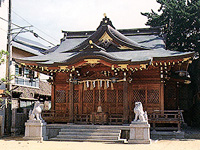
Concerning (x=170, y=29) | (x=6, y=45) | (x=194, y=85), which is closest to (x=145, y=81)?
(x=194, y=85)

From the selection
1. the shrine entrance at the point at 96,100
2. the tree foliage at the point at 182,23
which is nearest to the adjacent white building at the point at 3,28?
the shrine entrance at the point at 96,100

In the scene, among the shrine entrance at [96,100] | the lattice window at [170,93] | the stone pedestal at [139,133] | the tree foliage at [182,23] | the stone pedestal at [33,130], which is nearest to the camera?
the stone pedestal at [139,133]

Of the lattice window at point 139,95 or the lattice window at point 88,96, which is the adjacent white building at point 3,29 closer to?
the lattice window at point 88,96

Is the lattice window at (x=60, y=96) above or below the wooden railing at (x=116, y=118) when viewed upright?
above

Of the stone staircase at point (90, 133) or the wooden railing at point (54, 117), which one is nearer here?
the stone staircase at point (90, 133)

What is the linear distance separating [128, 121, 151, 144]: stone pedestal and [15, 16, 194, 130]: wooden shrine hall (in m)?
2.28

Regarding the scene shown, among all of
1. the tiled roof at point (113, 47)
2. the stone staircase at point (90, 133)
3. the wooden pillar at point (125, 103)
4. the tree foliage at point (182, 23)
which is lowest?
Answer: the stone staircase at point (90, 133)

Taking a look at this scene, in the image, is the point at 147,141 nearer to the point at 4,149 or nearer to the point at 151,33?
the point at 4,149

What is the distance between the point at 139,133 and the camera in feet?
42.7

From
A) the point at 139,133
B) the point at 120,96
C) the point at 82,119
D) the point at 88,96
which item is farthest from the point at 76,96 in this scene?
the point at 139,133

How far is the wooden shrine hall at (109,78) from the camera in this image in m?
15.0

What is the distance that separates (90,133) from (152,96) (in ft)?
14.1

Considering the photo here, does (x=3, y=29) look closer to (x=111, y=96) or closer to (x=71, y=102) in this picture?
(x=71, y=102)

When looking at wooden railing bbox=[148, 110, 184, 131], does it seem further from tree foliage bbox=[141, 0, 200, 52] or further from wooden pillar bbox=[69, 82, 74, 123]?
tree foliage bbox=[141, 0, 200, 52]
